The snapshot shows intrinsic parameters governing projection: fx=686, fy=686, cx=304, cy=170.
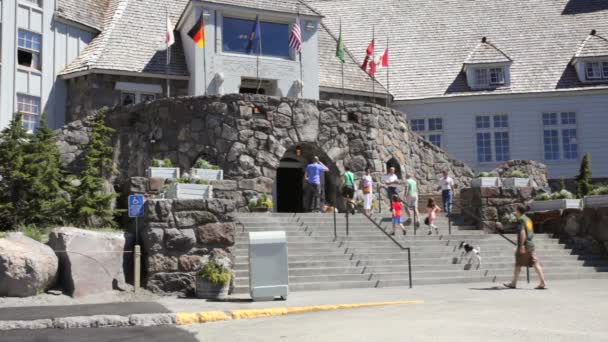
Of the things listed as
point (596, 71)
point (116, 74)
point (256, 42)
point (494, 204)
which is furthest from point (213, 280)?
point (596, 71)

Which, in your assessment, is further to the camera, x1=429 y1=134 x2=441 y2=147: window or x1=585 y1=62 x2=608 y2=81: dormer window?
x1=429 y1=134 x2=441 y2=147: window

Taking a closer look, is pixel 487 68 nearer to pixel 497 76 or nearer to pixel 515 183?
pixel 497 76

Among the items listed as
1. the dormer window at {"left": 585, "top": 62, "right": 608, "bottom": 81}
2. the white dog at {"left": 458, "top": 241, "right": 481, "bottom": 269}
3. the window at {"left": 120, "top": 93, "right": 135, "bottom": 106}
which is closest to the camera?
the white dog at {"left": 458, "top": 241, "right": 481, "bottom": 269}

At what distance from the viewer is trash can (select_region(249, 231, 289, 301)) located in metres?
12.5

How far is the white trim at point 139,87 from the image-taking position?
87.7 feet

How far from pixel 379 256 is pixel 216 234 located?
192 inches

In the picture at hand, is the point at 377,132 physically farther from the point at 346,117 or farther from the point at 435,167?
the point at 435,167

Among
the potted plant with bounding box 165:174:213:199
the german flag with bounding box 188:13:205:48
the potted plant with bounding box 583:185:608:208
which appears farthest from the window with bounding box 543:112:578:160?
the potted plant with bounding box 165:174:213:199

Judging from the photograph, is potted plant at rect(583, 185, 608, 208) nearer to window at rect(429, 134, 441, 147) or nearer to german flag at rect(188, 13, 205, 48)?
window at rect(429, 134, 441, 147)

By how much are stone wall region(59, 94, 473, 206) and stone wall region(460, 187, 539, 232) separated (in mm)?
4284

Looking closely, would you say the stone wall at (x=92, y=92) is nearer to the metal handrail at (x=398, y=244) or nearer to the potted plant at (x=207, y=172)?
the potted plant at (x=207, y=172)

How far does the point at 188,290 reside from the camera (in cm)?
1379

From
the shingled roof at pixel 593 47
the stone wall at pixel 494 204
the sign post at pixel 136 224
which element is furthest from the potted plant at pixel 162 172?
the shingled roof at pixel 593 47

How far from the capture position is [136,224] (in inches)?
562
